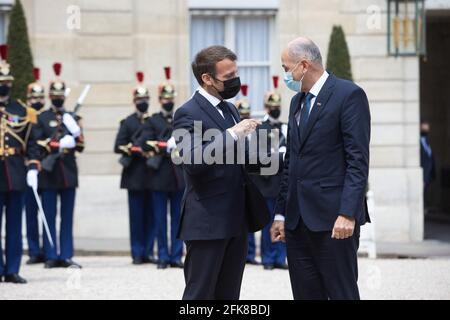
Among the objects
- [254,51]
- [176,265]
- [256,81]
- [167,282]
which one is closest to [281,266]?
[176,265]

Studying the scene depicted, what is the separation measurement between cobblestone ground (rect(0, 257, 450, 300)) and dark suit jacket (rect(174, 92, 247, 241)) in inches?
150

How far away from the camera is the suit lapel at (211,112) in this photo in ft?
22.6

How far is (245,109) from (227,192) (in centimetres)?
715

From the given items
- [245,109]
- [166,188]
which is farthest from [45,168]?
[245,109]

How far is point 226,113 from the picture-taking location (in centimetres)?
705

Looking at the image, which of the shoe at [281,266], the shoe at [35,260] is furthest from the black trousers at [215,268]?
the shoe at [35,260]

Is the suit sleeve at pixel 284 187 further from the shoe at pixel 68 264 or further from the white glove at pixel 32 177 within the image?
the shoe at pixel 68 264

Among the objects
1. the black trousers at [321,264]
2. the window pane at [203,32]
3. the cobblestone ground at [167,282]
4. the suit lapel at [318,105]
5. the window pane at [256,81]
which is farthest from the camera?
the window pane at [256,81]

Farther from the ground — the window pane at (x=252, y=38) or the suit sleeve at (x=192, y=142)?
the window pane at (x=252, y=38)

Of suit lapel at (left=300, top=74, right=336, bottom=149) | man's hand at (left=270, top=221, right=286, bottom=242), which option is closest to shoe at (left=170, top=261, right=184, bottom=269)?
man's hand at (left=270, top=221, right=286, bottom=242)

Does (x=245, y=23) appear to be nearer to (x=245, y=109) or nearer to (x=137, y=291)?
(x=245, y=109)

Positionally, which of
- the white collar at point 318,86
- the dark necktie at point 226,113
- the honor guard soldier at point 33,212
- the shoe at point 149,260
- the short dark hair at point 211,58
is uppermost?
the short dark hair at point 211,58

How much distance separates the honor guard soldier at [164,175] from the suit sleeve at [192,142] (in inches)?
262

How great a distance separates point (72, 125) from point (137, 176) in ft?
3.50
